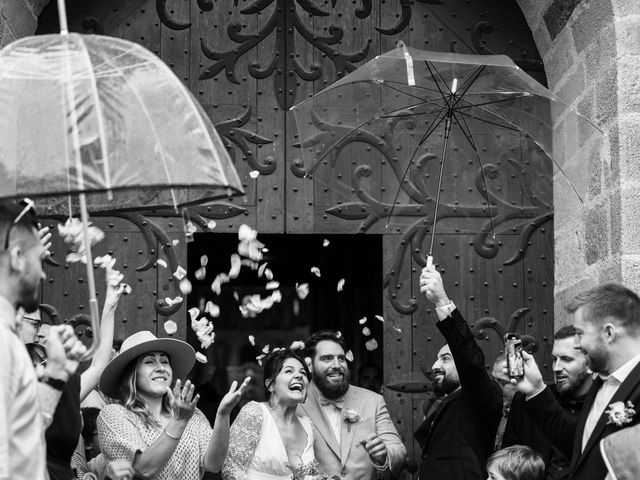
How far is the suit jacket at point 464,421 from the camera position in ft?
19.6

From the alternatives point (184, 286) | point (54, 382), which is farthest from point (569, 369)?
point (54, 382)

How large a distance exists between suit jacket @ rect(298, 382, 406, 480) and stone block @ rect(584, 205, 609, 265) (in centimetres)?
148

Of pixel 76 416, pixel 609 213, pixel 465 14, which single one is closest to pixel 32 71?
pixel 76 416

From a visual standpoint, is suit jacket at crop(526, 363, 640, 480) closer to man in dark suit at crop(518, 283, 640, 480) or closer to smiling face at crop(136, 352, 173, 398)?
man in dark suit at crop(518, 283, 640, 480)

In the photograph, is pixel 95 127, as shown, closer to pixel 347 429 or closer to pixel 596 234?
pixel 347 429

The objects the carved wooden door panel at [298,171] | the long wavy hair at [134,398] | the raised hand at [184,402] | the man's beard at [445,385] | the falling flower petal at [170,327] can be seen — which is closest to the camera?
the raised hand at [184,402]

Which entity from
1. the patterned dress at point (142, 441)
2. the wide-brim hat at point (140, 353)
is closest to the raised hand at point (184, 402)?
the patterned dress at point (142, 441)

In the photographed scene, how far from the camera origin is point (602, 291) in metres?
4.82

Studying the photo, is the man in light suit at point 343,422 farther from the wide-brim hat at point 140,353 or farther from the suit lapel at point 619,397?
the suit lapel at point 619,397

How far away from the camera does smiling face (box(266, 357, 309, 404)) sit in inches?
251

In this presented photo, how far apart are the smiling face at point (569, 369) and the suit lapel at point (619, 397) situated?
4.57 feet

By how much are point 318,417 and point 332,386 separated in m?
0.19

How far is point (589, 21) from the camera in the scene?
6.91 meters

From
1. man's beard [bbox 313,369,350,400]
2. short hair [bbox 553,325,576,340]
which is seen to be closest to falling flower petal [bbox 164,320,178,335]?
man's beard [bbox 313,369,350,400]
